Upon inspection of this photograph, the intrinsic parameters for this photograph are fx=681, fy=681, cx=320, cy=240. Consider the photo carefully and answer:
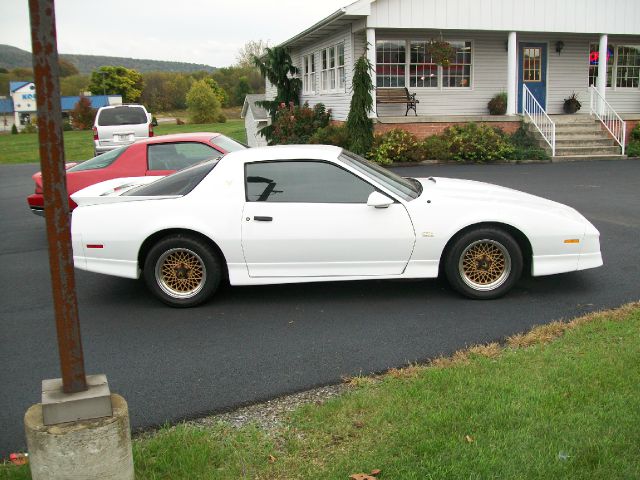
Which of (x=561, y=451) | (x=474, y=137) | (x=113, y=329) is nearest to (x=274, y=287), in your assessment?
(x=113, y=329)

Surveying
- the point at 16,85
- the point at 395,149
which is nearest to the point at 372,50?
the point at 395,149

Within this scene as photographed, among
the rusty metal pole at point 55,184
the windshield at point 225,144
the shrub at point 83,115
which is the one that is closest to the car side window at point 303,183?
the rusty metal pole at point 55,184

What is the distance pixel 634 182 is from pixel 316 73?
1362 centimetres

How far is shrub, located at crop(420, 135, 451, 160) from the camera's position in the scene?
18.7 metres

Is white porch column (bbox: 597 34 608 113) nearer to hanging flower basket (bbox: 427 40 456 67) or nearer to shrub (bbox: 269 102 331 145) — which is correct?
hanging flower basket (bbox: 427 40 456 67)

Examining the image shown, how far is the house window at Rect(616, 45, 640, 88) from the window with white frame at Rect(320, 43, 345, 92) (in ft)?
31.3

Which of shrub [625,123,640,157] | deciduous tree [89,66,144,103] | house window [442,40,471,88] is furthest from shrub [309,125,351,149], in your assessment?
deciduous tree [89,66,144,103]

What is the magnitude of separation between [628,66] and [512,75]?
578 centimetres

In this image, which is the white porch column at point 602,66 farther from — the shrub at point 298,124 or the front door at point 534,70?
the shrub at point 298,124

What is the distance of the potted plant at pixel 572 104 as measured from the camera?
22250mm

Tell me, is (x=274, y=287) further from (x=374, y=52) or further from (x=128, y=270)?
(x=374, y=52)

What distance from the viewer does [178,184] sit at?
6398mm

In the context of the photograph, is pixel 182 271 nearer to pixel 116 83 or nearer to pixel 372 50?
pixel 372 50

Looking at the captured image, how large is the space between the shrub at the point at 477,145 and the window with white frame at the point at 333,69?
463cm
